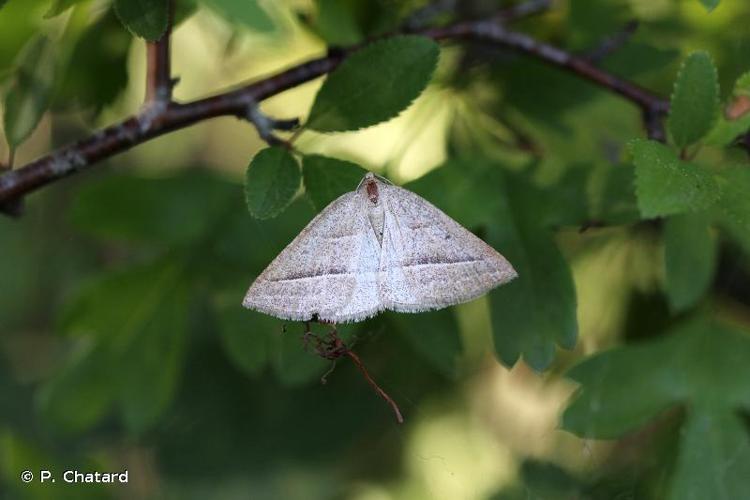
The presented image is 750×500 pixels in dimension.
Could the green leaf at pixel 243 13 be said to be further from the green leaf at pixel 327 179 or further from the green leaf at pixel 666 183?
the green leaf at pixel 666 183

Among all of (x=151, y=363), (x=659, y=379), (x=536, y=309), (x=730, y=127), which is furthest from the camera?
(x=151, y=363)

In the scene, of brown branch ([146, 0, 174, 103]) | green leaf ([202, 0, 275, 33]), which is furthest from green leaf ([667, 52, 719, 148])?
brown branch ([146, 0, 174, 103])

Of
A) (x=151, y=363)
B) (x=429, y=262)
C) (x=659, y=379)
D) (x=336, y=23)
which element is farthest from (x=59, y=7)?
(x=659, y=379)

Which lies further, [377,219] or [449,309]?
[449,309]

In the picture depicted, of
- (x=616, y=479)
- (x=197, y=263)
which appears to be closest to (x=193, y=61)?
(x=197, y=263)

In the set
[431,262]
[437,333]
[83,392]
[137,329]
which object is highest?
[431,262]

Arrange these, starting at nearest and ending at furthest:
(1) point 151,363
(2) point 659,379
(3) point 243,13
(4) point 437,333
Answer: (3) point 243,13 → (4) point 437,333 → (2) point 659,379 → (1) point 151,363

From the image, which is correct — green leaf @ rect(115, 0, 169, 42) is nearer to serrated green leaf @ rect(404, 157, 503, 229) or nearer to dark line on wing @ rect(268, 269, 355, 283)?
dark line on wing @ rect(268, 269, 355, 283)

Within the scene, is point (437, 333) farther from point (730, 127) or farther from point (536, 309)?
point (730, 127)
